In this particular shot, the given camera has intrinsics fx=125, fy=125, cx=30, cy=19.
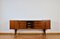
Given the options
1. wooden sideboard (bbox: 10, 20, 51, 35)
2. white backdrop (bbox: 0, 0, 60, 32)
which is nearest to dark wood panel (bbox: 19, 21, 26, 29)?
wooden sideboard (bbox: 10, 20, 51, 35)

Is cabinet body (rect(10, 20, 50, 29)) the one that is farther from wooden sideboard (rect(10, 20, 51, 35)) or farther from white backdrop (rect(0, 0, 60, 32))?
white backdrop (rect(0, 0, 60, 32))

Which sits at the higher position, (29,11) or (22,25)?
(29,11)

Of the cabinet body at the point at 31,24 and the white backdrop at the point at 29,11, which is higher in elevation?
the white backdrop at the point at 29,11

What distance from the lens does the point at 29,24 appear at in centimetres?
535

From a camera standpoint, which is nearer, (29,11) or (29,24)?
(29,24)

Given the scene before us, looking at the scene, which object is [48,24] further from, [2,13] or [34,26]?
[2,13]

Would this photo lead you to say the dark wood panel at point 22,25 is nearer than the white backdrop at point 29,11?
Yes

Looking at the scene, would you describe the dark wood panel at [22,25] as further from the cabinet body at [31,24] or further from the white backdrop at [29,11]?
the white backdrop at [29,11]

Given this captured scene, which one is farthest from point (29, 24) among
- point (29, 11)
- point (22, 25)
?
point (29, 11)

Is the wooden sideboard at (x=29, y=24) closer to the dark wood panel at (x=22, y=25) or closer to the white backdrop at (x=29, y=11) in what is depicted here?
the dark wood panel at (x=22, y=25)

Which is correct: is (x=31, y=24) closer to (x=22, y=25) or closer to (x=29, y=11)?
(x=22, y=25)

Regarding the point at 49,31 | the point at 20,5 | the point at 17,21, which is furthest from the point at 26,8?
the point at 49,31

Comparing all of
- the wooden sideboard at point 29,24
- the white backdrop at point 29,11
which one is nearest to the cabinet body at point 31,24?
the wooden sideboard at point 29,24

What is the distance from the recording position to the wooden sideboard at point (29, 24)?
523cm
